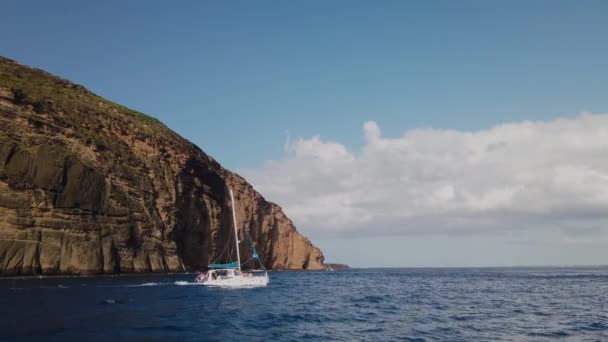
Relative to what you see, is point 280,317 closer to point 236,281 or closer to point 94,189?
point 236,281

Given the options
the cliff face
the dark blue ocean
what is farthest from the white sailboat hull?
the cliff face

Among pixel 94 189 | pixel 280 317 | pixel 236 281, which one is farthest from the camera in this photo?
pixel 94 189

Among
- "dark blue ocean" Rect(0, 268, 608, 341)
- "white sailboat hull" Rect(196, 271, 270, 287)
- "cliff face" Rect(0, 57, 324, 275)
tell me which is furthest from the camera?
"cliff face" Rect(0, 57, 324, 275)

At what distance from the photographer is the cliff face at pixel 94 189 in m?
71.2

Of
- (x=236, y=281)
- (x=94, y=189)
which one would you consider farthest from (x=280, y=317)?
(x=94, y=189)

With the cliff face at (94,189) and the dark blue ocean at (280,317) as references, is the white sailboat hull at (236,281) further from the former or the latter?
the cliff face at (94,189)

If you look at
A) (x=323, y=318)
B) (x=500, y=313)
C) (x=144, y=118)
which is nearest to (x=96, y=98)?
(x=144, y=118)

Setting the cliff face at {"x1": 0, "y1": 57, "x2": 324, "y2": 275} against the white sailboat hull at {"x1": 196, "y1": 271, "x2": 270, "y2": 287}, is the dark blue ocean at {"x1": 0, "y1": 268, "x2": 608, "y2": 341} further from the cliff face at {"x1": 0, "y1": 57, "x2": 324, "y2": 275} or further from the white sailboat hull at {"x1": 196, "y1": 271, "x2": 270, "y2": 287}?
the cliff face at {"x1": 0, "y1": 57, "x2": 324, "y2": 275}

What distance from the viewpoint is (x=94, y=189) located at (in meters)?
82.0

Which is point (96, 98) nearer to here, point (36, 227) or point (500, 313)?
point (36, 227)

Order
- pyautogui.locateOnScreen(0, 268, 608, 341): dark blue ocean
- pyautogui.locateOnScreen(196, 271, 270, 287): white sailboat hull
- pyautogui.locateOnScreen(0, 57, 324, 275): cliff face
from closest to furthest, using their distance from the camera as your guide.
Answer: pyautogui.locateOnScreen(0, 268, 608, 341): dark blue ocean, pyautogui.locateOnScreen(196, 271, 270, 287): white sailboat hull, pyautogui.locateOnScreen(0, 57, 324, 275): cliff face

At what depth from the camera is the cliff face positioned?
234 ft

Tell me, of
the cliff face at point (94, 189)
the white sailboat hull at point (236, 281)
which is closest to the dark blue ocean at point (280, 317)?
the white sailboat hull at point (236, 281)

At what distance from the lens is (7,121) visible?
75.6 metres
